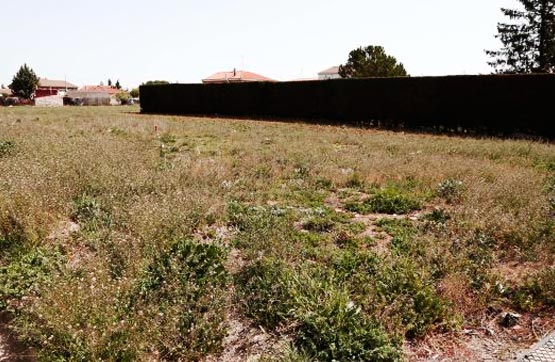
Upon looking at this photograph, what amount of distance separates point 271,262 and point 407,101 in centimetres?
1697

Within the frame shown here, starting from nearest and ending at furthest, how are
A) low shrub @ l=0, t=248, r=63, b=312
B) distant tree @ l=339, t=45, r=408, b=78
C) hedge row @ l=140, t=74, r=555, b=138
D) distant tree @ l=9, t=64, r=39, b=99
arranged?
low shrub @ l=0, t=248, r=63, b=312, hedge row @ l=140, t=74, r=555, b=138, distant tree @ l=339, t=45, r=408, b=78, distant tree @ l=9, t=64, r=39, b=99

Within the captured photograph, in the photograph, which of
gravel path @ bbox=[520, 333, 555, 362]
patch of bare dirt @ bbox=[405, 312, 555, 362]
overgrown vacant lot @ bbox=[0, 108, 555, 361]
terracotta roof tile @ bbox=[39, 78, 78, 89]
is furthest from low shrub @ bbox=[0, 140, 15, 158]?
terracotta roof tile @ bbox=[39, 78, 78, 89]

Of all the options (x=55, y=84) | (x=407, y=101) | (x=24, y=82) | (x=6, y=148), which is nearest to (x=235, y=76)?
(x=24, y=82)

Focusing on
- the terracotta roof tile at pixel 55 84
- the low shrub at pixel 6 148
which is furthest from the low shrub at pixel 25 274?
the terracotta roof tile at pixel 55 84

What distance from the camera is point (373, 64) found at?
47969mm

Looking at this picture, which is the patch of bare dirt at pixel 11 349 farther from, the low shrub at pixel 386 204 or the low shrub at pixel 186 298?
the low shrub at pixel 386 204

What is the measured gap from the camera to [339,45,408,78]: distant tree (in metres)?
46.8

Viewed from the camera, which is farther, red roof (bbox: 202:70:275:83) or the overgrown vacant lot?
red roof (bbox: 202:70:275:83)

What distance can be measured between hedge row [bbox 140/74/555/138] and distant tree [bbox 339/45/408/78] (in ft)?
79.3

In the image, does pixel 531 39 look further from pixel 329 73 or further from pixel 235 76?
pixel 329 73

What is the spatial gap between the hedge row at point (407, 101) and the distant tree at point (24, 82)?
5576cm

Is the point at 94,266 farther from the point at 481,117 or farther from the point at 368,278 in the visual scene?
the point at 481,117

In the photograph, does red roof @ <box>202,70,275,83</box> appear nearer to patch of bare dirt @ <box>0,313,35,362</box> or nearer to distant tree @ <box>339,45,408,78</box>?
distant tree @ <box>339,45,408,78</box>

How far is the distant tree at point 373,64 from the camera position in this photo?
46850 mm
